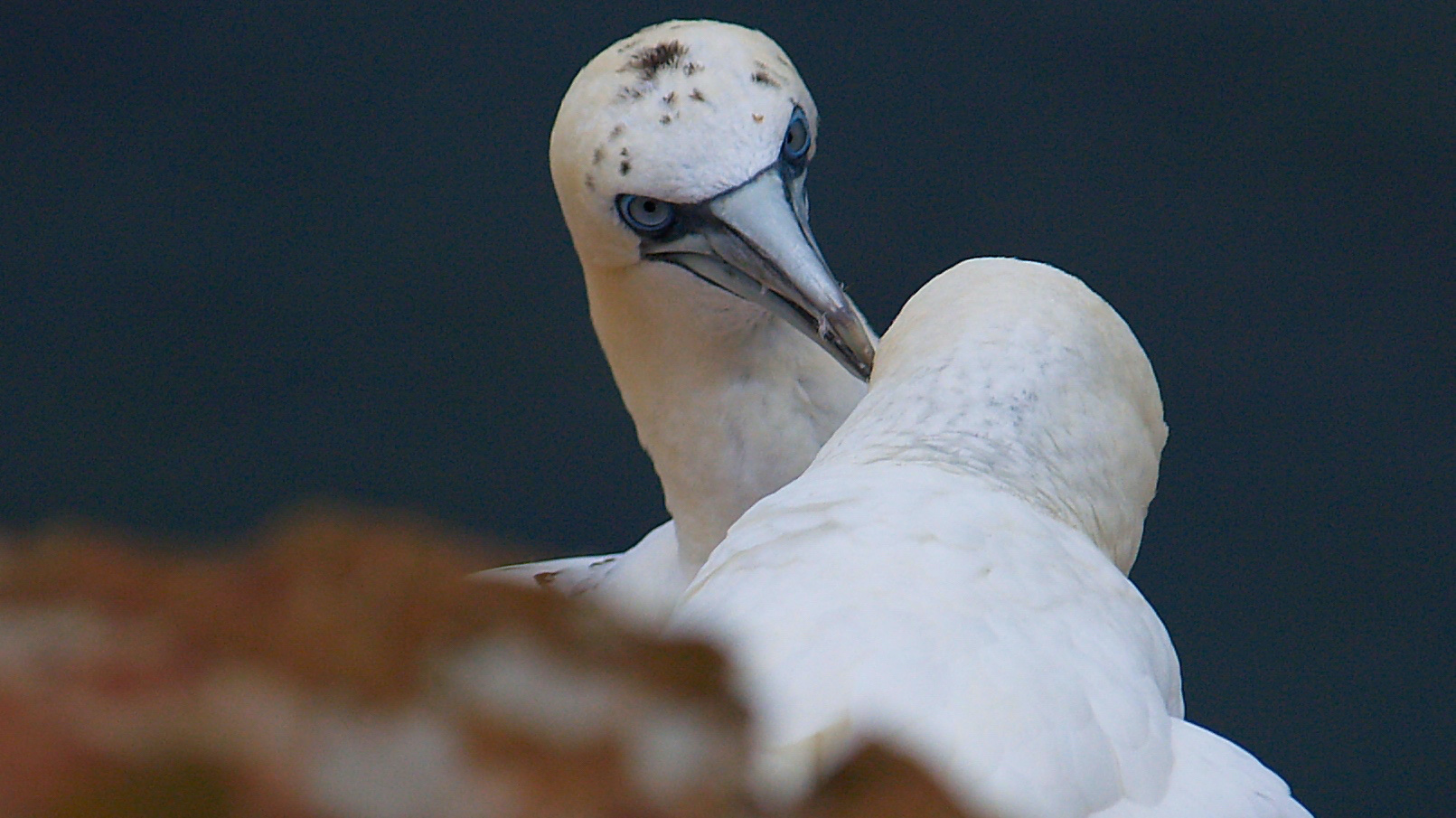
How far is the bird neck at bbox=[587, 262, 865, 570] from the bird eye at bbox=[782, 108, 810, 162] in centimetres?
23

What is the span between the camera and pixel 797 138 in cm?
239

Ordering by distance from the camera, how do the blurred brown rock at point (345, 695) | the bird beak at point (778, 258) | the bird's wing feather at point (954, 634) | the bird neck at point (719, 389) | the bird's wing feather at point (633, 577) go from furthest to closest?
the bird's wing feather at point (633, 577)
the bird neck at point (719, 389)
the bird beak at point (778, 258)
the bird's wing feather at point (954, 634)
the blurred brown rock at point (345, 695)

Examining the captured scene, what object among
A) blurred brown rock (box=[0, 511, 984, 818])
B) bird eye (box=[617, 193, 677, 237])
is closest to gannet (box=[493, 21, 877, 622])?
bird eye (box=[617, 193, 677, 237])

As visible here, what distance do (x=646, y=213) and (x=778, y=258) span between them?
0.20 m

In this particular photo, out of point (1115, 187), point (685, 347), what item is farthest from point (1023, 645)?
point (1115, 187)

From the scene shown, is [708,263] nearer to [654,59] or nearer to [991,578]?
[654,59]

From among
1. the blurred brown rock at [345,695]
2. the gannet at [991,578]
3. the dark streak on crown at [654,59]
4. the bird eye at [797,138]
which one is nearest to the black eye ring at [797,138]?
the bird eye at [797,138]

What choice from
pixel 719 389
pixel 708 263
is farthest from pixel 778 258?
pixel 719 389

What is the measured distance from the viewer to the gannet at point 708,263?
231cm

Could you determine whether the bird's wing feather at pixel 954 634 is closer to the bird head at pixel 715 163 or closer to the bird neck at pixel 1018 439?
the bird neck at pixel 1018 439

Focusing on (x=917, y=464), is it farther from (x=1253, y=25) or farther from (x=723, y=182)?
(x=1253, y=25)

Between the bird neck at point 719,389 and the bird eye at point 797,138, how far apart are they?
0.23 meters

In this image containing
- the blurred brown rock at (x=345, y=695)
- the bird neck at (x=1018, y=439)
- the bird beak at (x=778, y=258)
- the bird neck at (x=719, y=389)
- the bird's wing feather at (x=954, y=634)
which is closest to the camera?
the blurred brown rock at (x=345, y=695)

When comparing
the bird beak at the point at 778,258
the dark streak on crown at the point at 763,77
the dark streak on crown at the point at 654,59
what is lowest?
the bird beak at the point at 778,258
